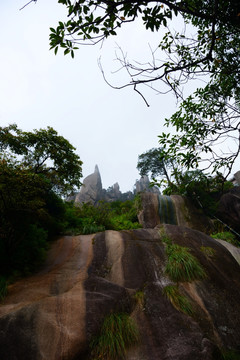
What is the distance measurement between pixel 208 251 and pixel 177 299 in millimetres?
2283

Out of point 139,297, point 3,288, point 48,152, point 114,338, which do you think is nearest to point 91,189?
point 48,152

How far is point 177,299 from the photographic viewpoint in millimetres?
3494

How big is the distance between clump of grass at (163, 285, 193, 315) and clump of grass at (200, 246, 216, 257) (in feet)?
6.09

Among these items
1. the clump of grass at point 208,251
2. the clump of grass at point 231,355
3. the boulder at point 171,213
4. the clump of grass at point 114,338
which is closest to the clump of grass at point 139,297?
the clump of grass at point 114,338

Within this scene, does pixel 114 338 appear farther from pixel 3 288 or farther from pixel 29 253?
pixel 29 253

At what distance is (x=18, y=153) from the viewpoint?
11875 millimetres

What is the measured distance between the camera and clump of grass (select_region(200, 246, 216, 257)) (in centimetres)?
510

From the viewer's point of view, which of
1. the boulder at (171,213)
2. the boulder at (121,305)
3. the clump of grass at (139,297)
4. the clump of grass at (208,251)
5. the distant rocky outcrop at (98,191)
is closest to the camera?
the boulder at (121,305)

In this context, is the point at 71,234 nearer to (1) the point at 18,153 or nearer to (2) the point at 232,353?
(2) the point at 232,353

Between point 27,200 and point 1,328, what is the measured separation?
245 centimetres

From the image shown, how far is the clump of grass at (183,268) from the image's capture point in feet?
13.5

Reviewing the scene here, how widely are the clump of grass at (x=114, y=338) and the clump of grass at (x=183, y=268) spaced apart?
5.05 feet

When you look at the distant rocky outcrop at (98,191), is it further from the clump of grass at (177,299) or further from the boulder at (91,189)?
the clump of grass at (177,299)

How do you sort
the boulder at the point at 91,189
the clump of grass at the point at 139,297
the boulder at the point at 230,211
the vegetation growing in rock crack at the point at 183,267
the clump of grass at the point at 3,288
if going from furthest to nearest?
the boulder at the point at 91,189, the boulder at the point at 230,211, the vegetation growing in rock crack at the point at 183,267, the clump of grass at the point at 139,297, the clump of grass at the point at 3,288
